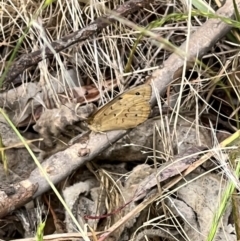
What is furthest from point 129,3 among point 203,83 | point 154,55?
point 203,83

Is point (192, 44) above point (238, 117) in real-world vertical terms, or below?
above

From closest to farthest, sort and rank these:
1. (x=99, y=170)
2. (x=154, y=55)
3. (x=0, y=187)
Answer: (x=0, y=187) < (x=99, y=170) < (x=154, y=55)

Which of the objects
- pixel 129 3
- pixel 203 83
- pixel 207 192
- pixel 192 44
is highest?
pixel 129 3

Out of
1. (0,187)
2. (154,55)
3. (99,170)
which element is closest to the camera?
(0,187)

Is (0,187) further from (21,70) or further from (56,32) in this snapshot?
(56,32)

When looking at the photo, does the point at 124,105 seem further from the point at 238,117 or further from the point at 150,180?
the point at 238,117

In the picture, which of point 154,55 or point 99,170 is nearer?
A: point 99,170

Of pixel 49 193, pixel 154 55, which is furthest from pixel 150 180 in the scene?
pixel 154 55
